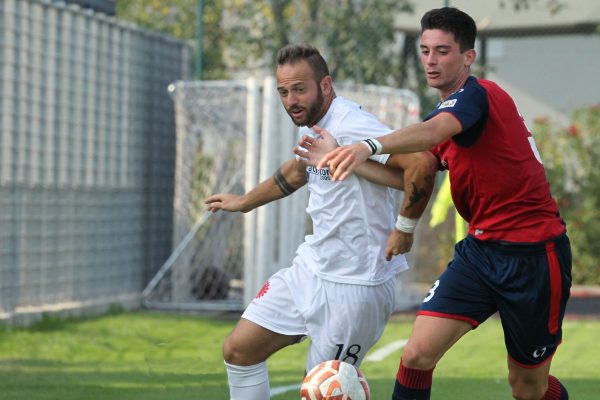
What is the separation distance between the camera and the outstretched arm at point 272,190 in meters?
6.01

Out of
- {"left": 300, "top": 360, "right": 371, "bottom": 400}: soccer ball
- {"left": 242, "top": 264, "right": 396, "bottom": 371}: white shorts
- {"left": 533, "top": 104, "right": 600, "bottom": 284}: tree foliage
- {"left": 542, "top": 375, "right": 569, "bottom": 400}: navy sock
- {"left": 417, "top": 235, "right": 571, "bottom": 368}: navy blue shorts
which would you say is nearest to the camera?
{"left": 300, "top": 360, "right": 371, "bottom": 400}: soccer ball

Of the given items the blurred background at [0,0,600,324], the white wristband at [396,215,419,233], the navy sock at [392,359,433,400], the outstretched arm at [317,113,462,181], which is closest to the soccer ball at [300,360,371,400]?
the navy sock at [392,359,433,400]

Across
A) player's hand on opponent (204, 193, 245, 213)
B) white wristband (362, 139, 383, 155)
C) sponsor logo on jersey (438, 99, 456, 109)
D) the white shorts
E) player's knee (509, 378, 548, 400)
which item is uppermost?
sponsor logo on jersey (438, 99, 456, 109)

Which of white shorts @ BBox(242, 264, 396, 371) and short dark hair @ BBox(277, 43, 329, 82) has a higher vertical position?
short dark hair @ BBox(277, 43, 329, 82)

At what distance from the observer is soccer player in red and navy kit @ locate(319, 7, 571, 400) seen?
17.4 ft

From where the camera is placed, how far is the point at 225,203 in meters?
6.17

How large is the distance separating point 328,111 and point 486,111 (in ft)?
2.66

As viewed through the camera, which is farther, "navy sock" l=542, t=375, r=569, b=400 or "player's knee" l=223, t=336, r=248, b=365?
"navy sock" l=542, t=375, r=569, b=400

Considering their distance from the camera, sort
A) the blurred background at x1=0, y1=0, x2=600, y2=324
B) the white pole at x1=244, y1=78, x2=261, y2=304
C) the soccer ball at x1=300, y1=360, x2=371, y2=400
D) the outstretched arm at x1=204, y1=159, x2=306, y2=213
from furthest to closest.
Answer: the white pole at x1=244, y1=78, x2=261, y2=304 → the blurred background at x1=0, y1=0, x2=600, y2=324 → the outstretched arm at x1=204, y1=159, x2=306, y2=213 → the soccer ball at x1=300, y1=360, x2=371, y2=400

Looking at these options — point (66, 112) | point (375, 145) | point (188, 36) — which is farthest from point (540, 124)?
point (375, 145)

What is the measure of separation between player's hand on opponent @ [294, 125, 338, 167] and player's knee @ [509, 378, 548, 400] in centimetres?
142

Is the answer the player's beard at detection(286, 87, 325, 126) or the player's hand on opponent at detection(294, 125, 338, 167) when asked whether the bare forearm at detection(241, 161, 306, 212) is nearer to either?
the player's beard at detection(286, 87, 325, 126)

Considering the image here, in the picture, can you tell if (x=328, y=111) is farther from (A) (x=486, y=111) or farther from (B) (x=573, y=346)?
(B) (x=573, y=346)

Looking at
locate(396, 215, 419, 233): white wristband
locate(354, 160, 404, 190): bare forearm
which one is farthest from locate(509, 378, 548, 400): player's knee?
locate(354, 160, 404, 190): bare forearm
